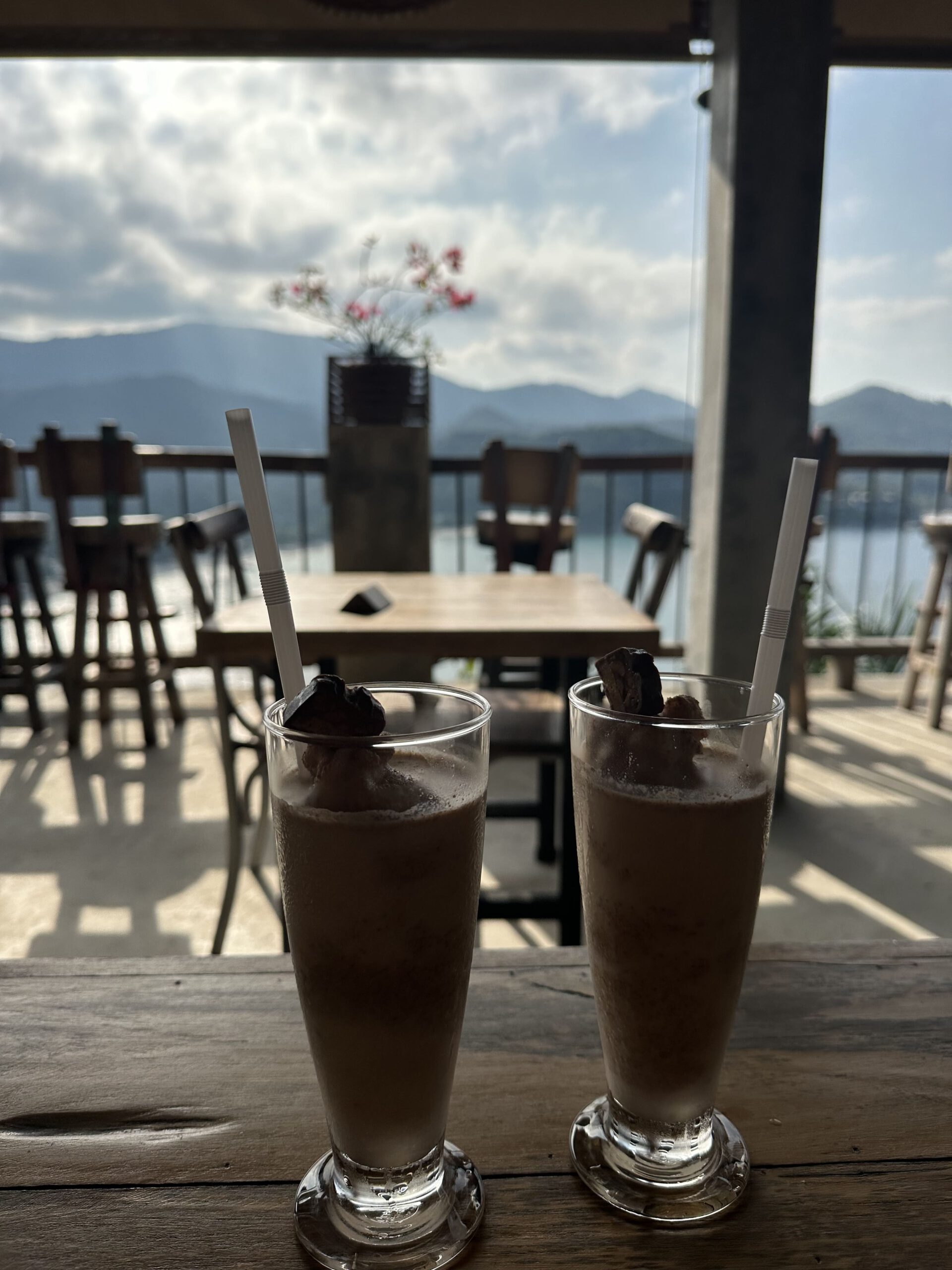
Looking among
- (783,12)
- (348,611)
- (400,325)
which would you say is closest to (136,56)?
(400,325)

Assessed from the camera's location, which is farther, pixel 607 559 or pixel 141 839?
pixel 607 559

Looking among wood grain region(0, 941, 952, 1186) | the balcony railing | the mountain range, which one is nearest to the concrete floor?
the balcony railing

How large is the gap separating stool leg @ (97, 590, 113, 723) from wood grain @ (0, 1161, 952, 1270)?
3593 mm

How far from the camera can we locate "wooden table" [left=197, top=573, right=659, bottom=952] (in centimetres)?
162

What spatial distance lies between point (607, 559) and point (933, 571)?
6.21 feet

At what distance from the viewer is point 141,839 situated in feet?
9.12

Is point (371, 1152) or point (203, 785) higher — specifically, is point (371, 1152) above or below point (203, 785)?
above

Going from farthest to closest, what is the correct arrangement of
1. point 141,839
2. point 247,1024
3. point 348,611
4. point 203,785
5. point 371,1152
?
point 203,785 < point 141,839 < point 348,611 < point 247,1024 < point 371,1152

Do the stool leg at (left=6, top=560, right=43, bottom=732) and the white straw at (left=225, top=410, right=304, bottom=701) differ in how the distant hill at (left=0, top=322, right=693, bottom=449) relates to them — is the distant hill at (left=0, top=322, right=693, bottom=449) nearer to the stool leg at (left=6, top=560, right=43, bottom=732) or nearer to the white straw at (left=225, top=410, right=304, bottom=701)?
the stool leg at (left=6, top=560, right=43, bottom=732)

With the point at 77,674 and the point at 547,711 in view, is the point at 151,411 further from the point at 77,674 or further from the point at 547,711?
the point at 547,711

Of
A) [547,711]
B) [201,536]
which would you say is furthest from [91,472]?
[547,711]

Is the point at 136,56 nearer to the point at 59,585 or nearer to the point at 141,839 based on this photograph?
the point at 59,585

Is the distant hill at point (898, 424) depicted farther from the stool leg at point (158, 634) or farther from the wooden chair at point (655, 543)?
the stool leg at point (158, 634)

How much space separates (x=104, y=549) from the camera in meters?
3.57
